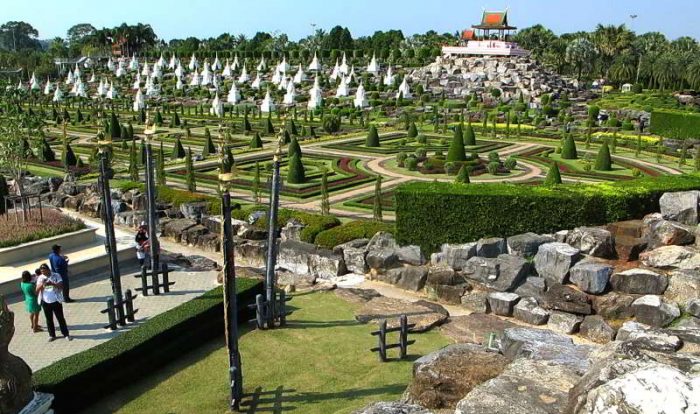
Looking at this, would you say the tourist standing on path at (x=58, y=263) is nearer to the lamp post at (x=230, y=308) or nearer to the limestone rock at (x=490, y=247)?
the lamp post at (x=230, y=308)

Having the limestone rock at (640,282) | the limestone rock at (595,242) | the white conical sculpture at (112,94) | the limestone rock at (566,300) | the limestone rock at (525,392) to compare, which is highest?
the white conical sculpture at (112,94)

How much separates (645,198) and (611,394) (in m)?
13.8

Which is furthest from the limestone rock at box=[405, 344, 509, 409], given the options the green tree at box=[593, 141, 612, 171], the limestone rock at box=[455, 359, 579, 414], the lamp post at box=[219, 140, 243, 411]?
the green tree at box=[593, 141, 612, 171]

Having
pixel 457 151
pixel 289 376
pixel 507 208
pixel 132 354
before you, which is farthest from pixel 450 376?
pixel 457 151

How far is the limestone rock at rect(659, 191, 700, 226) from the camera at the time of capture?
1666 centimetres

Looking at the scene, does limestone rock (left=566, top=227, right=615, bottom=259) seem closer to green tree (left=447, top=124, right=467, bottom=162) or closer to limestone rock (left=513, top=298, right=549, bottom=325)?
limestone rock (left=513, top=298, right=549, bottom=325)

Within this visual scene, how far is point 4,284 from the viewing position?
16.6 metres

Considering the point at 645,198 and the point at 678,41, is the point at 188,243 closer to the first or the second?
the point at 645,198

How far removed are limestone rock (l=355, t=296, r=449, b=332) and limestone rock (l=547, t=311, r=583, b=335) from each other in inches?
95.4

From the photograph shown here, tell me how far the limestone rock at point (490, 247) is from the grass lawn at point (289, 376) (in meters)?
3.81

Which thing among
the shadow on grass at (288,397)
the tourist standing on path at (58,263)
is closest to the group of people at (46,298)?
the tourist standing on path at (58,263)

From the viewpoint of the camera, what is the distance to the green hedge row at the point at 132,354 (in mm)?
A: 10625

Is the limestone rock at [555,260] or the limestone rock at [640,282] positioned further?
the limestone rock at [555,260]

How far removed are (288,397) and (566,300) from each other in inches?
288
